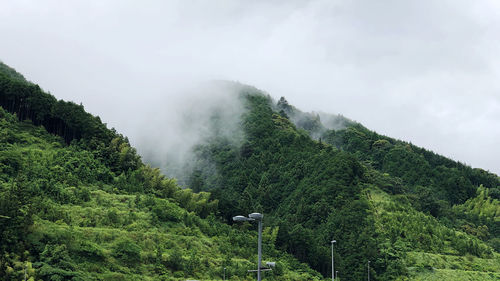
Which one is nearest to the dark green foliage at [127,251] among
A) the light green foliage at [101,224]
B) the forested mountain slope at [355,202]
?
the light green foliage at [101,224]

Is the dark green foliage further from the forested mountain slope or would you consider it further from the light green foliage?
the forested mountain slope

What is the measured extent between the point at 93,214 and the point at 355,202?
72130mm

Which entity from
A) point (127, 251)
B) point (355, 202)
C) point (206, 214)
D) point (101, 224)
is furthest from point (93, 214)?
point (355, 202)

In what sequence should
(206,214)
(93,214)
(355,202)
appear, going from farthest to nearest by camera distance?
(355,202)
(206,214)
(93,214)

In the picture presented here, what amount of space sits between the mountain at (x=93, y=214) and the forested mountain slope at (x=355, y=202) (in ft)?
53.3

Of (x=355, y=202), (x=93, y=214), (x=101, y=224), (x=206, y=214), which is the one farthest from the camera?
(x=355, y=202)

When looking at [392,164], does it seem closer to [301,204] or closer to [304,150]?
[304,150]

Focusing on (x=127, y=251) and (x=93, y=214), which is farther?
(x=93, y=214)

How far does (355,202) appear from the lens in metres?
130

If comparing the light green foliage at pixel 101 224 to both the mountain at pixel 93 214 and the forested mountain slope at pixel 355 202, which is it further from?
the forested mountain slope at pixel 355 202

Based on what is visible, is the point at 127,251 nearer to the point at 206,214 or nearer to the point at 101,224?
the point at 101,224

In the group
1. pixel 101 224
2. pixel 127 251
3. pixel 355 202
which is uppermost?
pixel 355 202

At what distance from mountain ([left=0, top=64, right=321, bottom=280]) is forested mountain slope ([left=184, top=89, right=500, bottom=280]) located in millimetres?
16256

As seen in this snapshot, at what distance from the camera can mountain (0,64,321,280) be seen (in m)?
59.5
